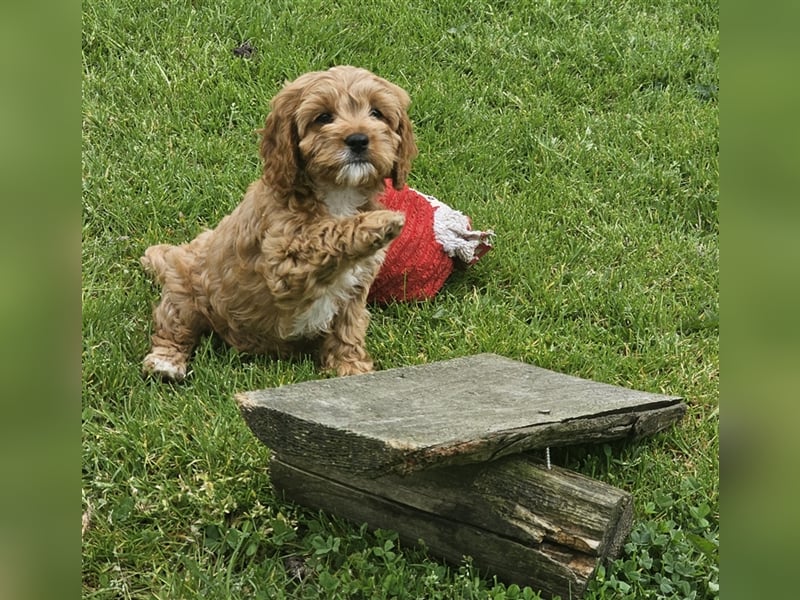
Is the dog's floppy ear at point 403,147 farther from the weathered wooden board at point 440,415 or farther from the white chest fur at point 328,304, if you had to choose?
the weathered wooden board at point 440,415

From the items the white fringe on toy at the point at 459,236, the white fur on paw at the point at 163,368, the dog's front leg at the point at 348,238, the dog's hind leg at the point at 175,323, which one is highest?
the dog's front leg at the point at 348,238

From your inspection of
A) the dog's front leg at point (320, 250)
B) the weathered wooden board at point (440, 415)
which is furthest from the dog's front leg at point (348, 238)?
the weathered wooden board at point (440, 415)

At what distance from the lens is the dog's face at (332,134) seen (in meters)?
3.69

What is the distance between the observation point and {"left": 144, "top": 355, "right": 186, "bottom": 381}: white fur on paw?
397 cm

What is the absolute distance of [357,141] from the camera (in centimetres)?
366

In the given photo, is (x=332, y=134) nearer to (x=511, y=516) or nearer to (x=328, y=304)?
(x=328, y=304)

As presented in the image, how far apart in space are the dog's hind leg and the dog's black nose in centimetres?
122

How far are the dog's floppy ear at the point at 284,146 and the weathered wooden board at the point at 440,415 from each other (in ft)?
3.32

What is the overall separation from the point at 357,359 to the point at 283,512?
1.23 m

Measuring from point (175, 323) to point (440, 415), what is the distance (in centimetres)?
186

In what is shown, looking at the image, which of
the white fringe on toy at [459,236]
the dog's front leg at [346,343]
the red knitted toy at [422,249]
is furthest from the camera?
the white fringe on toy at [459,236]

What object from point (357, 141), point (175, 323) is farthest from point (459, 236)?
point (175, 323)

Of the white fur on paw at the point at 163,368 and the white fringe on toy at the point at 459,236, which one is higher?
the white fringe on toy at the point at 459,236
